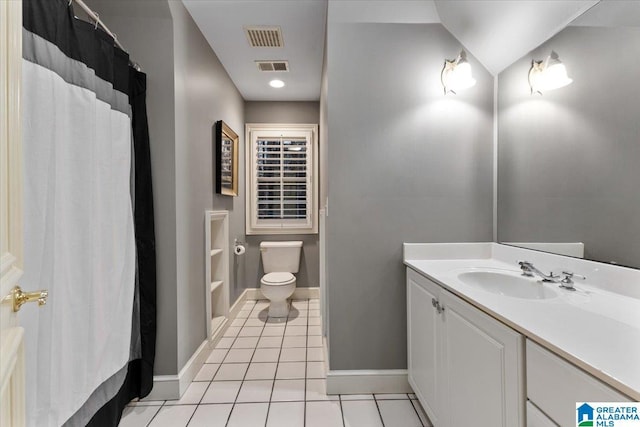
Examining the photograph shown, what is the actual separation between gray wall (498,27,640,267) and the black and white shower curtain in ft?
7.16

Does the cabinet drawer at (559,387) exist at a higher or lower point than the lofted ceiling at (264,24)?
lower

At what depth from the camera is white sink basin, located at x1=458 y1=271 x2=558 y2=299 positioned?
1317mm

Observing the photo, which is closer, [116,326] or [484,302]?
[484,302]

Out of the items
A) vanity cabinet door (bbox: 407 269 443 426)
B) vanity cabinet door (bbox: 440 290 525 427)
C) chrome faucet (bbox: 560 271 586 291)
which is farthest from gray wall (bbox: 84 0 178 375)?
chrome faucet (bbox: 560 271 586 291)

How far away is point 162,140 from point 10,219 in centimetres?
125

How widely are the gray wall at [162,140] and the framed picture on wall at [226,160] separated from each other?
2.53 ft

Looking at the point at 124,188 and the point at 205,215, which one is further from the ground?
the point at 124,188

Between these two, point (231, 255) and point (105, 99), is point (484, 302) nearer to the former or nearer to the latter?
point (105, 99)

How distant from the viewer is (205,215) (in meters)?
2.29

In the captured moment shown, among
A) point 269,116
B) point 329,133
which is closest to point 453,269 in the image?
point 329,133

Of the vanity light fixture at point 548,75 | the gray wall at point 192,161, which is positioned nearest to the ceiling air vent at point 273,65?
the gray wall at point 192,161

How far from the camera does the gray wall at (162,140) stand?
175cm

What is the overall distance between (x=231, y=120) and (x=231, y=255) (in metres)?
1.42

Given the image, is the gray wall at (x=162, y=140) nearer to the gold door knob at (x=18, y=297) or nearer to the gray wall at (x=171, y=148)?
the gray wall at (x=171, y=148)
